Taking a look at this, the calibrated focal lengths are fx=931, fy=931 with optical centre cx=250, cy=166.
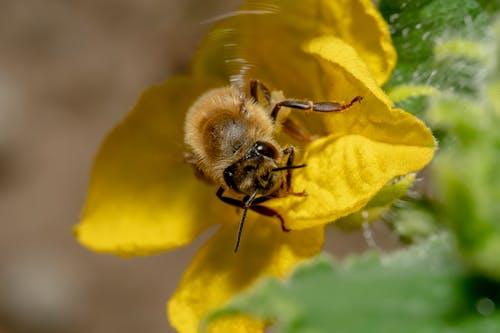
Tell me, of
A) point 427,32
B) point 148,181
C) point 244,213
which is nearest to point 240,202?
point 244,213

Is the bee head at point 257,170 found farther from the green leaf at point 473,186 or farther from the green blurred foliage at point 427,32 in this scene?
the green leaf at point 473,186

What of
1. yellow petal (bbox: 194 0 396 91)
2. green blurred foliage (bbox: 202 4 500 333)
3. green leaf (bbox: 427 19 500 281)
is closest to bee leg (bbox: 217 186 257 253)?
yellow petal (bbox: 194 0 396 91)

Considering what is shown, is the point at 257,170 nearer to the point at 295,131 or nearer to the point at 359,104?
the point at 295,131

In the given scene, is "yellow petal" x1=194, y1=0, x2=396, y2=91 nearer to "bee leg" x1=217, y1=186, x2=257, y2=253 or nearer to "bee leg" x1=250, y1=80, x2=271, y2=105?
"bee leg" x1=250, y1=80, x2=271, y2=105

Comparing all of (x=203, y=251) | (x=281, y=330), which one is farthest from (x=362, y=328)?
(x=203, y=251)

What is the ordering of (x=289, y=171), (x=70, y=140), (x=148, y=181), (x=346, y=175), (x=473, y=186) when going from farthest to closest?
(x=70, y=140) → (x=148, y=181) → (x=289, y=171) → (x=346, y=175) → (x=473, y=186)

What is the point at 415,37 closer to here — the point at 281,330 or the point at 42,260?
the point at 281,330
